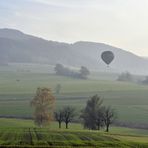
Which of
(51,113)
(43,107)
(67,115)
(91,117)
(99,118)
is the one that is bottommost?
(99,118)

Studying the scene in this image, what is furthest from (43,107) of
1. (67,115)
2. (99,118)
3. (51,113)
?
(99,118)

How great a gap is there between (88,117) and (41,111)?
13195 mm

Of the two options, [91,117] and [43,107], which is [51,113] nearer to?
[43,107]

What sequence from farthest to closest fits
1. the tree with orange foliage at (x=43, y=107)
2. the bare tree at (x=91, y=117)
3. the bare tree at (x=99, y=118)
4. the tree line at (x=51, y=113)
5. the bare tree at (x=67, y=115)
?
the bare tree at (x=91, y=117) → the tree with orange foliage at (x=43, y=107) → the tree line at (x=51, y=113) → the bare tree at (x=67, y=115) → the bare tree at (x=99, y=118)

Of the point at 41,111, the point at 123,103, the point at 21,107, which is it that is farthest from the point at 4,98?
the point at 41,111

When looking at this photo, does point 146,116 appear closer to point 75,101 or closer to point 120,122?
point 120,122

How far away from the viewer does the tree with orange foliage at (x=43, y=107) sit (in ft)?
386

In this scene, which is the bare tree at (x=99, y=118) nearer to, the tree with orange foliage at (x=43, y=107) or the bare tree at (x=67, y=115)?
the bare tree at (x=67, y=115)

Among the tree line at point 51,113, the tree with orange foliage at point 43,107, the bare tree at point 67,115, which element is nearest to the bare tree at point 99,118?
the tree line at point 51,113

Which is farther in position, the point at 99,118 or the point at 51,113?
the point at 51,113

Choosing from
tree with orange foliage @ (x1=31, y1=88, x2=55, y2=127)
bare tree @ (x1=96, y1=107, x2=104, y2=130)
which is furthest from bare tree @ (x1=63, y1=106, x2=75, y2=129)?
bare tree @ (x1=96, y1=107, x2=104, y2=130)

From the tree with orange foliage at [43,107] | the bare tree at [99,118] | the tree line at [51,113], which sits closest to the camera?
the bare tree at [99,118]

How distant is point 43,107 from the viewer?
389 feet

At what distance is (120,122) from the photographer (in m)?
141
